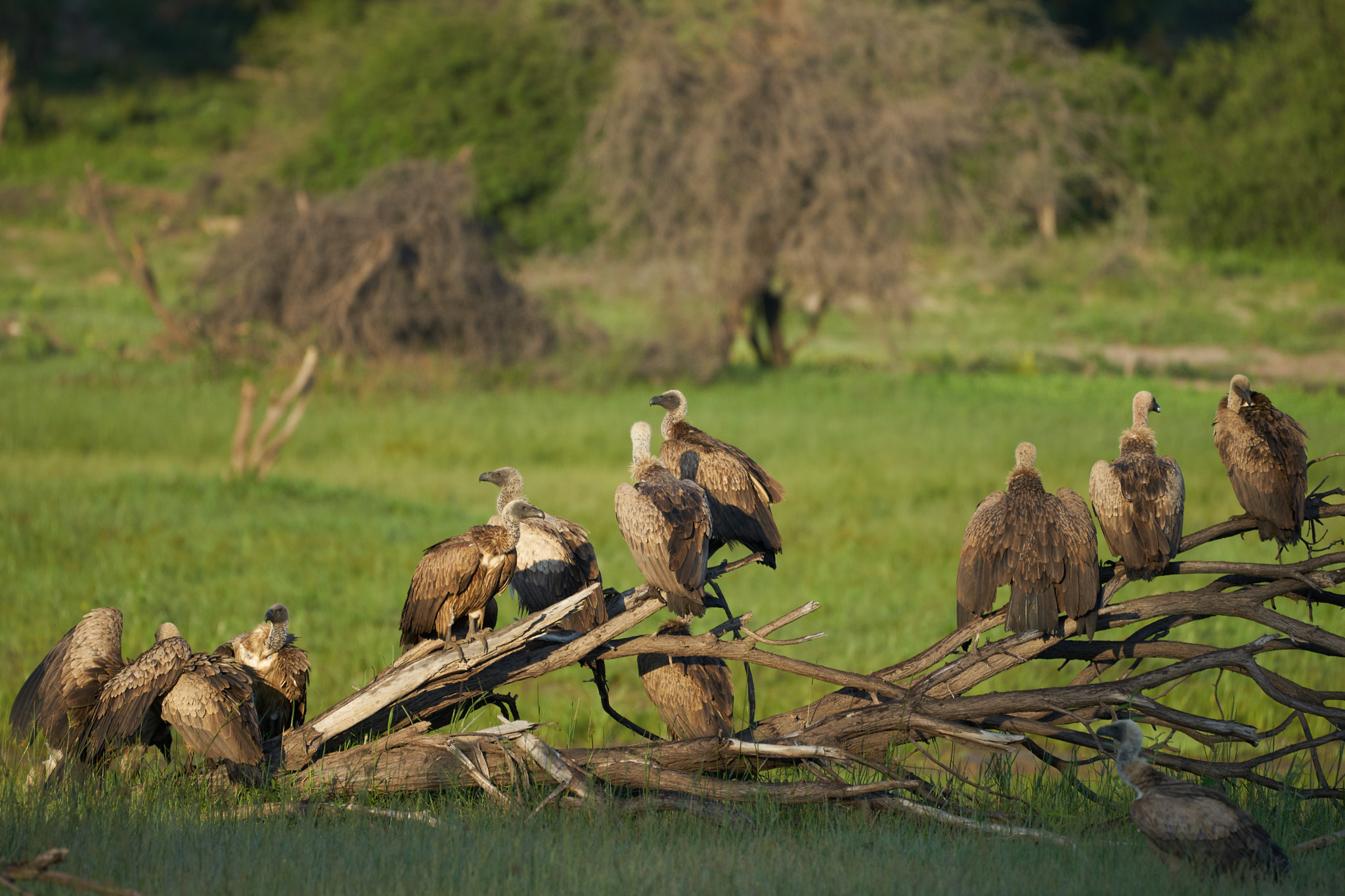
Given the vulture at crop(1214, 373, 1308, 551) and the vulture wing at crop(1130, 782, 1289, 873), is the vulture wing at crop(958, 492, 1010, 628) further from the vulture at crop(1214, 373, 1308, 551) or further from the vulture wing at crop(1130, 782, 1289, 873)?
the vulture at crop(1214, 373, 1308, 551)

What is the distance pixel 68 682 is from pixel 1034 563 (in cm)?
384

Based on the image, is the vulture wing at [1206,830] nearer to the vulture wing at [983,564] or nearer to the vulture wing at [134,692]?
the vulture wing at [983,564]

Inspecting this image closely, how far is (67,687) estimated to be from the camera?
5.11 metres

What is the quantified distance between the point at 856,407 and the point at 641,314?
36.1 ft

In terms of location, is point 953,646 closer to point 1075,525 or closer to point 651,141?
point 1075,525

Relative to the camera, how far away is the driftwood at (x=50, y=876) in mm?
3566

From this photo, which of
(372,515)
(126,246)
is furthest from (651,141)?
(126,246)

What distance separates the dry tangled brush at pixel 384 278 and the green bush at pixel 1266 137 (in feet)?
69.1

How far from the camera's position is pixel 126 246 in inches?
1286

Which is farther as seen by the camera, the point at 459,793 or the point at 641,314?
the point at 641,314

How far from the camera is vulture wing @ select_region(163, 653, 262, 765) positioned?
4824mm

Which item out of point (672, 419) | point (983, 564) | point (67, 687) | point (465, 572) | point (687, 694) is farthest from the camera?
point (672, 419)

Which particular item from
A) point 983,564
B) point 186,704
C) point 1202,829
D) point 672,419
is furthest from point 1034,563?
point 186,704

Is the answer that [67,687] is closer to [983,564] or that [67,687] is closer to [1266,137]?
[983,564]
